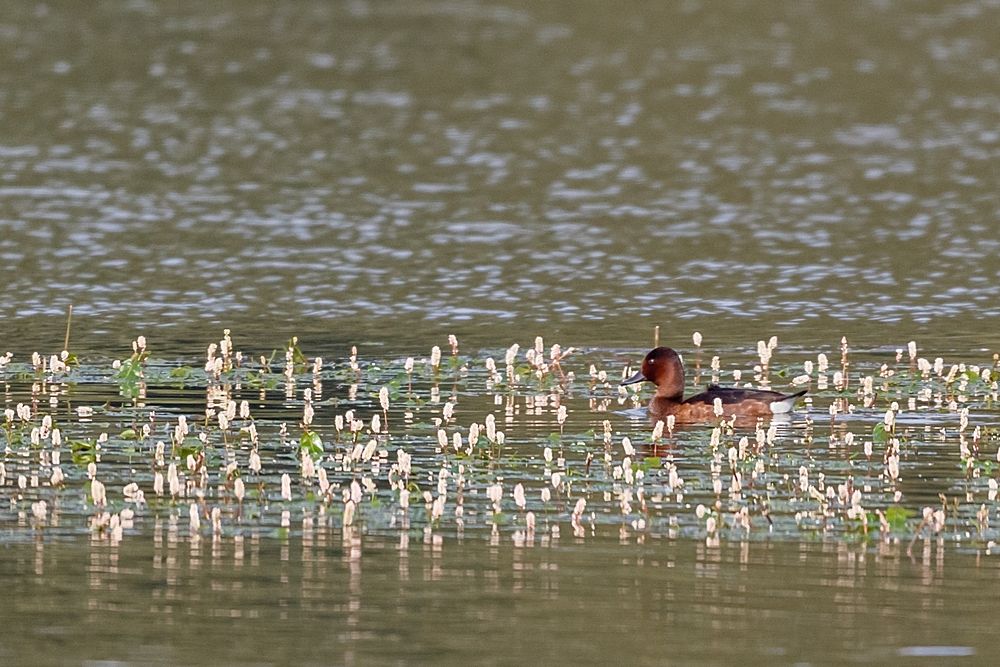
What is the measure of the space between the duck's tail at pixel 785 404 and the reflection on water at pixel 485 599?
4536mm

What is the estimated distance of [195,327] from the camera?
2478 cm

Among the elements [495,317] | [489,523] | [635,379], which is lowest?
[489,523]

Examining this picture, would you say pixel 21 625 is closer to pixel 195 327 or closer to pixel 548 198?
pixel 195 327

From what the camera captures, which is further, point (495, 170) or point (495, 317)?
point (495, 170)

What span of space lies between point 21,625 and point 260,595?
1458 mm

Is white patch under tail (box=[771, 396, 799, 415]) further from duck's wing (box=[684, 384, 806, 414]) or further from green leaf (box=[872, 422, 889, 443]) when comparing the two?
green leaf (box=[872, 422, 889, 443])

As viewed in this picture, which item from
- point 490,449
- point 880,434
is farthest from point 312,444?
point 880,434

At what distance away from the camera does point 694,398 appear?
1911 centimetres

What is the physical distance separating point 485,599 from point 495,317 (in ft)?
42.7

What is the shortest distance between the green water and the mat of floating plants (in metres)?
0.07

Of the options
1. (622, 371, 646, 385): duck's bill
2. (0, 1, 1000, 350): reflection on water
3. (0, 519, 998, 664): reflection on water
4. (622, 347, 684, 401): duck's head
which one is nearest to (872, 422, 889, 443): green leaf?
(622, 347, 684, 401): duck's head

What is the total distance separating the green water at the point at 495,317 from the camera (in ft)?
41.4

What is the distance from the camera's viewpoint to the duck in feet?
60.6

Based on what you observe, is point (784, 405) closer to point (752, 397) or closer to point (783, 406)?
point (783, 406)
